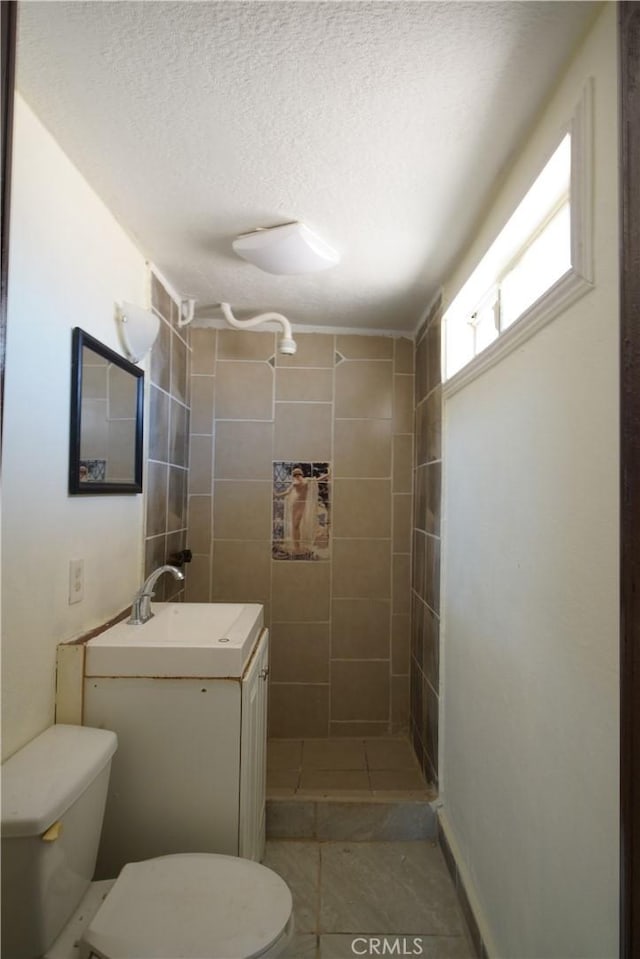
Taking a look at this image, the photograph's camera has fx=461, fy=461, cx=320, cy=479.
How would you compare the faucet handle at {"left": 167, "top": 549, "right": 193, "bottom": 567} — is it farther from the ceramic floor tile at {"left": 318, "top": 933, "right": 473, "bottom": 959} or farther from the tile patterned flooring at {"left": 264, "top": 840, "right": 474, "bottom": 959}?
the ceramic floor tile at {"left": 318, "top": 933, "right": 473, "bottom": 959}

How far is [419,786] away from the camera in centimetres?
201

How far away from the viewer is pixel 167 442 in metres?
2.09

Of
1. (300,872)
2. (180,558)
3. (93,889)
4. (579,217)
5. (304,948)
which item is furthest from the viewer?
(180,558)

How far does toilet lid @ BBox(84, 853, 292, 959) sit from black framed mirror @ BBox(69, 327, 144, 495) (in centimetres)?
99

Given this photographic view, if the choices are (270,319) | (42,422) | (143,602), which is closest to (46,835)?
(143,602)

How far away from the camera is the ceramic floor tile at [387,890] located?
1488mm

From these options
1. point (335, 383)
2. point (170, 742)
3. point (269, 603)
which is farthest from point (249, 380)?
point (170, 742)

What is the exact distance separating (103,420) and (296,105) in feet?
3.30

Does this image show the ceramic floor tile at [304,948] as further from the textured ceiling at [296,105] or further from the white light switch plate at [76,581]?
the textured ceiling at [296,105]

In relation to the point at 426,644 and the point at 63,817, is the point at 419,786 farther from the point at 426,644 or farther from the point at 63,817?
the point at 63,817

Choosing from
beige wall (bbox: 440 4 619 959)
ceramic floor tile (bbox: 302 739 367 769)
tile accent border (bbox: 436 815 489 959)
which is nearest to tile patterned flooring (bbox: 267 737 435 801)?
ceramic floor tile (bbox: 302 739 367 769)

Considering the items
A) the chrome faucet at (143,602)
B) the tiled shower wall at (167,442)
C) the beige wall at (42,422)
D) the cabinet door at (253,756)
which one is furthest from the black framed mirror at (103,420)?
the cabinet door at (253,756)

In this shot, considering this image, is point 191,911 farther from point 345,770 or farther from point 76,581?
point 345,770

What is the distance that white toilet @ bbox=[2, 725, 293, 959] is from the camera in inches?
35.8
